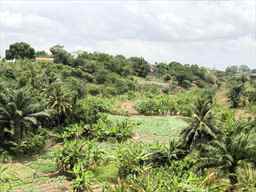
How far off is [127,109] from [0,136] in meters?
27.6

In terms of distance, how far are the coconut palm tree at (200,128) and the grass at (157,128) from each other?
1111cm

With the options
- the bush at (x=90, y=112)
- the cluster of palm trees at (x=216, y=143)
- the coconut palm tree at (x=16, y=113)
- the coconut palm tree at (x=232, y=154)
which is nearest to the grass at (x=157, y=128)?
the bush at (x=90, y=112)

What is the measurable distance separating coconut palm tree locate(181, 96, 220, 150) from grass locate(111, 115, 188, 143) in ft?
36.5

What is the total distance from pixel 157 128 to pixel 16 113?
20.8 meters

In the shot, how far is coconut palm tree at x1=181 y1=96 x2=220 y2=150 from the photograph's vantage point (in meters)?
39.9

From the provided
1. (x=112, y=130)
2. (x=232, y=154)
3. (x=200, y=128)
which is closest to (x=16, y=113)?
(x=112, y=130)

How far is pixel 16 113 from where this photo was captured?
4422 centimetres

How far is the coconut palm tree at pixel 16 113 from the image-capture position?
44.2 meters

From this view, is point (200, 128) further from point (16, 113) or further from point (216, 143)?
point (16, 113)

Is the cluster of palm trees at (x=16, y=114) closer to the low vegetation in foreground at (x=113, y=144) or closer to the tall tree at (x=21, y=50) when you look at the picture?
the low vegetation in foreground at (x=113, y=144)

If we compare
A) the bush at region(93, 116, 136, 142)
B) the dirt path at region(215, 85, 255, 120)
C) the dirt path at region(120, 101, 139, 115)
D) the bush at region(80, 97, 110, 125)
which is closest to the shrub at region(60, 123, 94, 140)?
the bush at region(93, 116, 136, 142)

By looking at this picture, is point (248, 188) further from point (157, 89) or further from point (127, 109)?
point (157, 89)

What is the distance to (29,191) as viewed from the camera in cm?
3544

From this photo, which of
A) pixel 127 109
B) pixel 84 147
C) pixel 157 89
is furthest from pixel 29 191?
pixel 157 89
